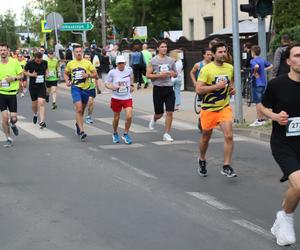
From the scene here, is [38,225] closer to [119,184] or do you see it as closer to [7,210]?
[7,210]

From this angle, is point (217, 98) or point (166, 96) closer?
point (217, 98)

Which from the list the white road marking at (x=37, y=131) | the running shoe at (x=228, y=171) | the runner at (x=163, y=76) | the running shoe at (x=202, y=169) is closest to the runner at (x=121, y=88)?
the runner at (x=163, y=76)

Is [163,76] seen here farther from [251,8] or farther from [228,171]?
[228,171]

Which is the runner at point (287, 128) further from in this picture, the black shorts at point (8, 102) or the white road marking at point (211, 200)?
the black shorts at point (8, 102)

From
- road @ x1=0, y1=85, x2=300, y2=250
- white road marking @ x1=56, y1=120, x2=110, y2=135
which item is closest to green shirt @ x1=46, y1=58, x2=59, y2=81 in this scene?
white road marking @ x1=56, y1=120, x2=110, y2=135

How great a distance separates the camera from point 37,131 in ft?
46.5

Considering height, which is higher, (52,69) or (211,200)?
(52,69)

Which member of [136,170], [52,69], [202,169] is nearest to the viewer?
[202,169]

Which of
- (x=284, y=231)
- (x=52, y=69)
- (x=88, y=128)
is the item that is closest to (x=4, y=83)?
(x=88, y=128)

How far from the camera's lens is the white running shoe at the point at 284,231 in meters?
5.42

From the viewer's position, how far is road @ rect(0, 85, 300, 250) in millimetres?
5812

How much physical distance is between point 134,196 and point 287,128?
8.68ft

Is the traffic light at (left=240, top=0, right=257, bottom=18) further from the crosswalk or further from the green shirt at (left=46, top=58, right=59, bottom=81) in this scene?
the green shirt at (left=46, top=58, right=59, bottom=81)

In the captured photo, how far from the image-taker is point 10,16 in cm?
10950
